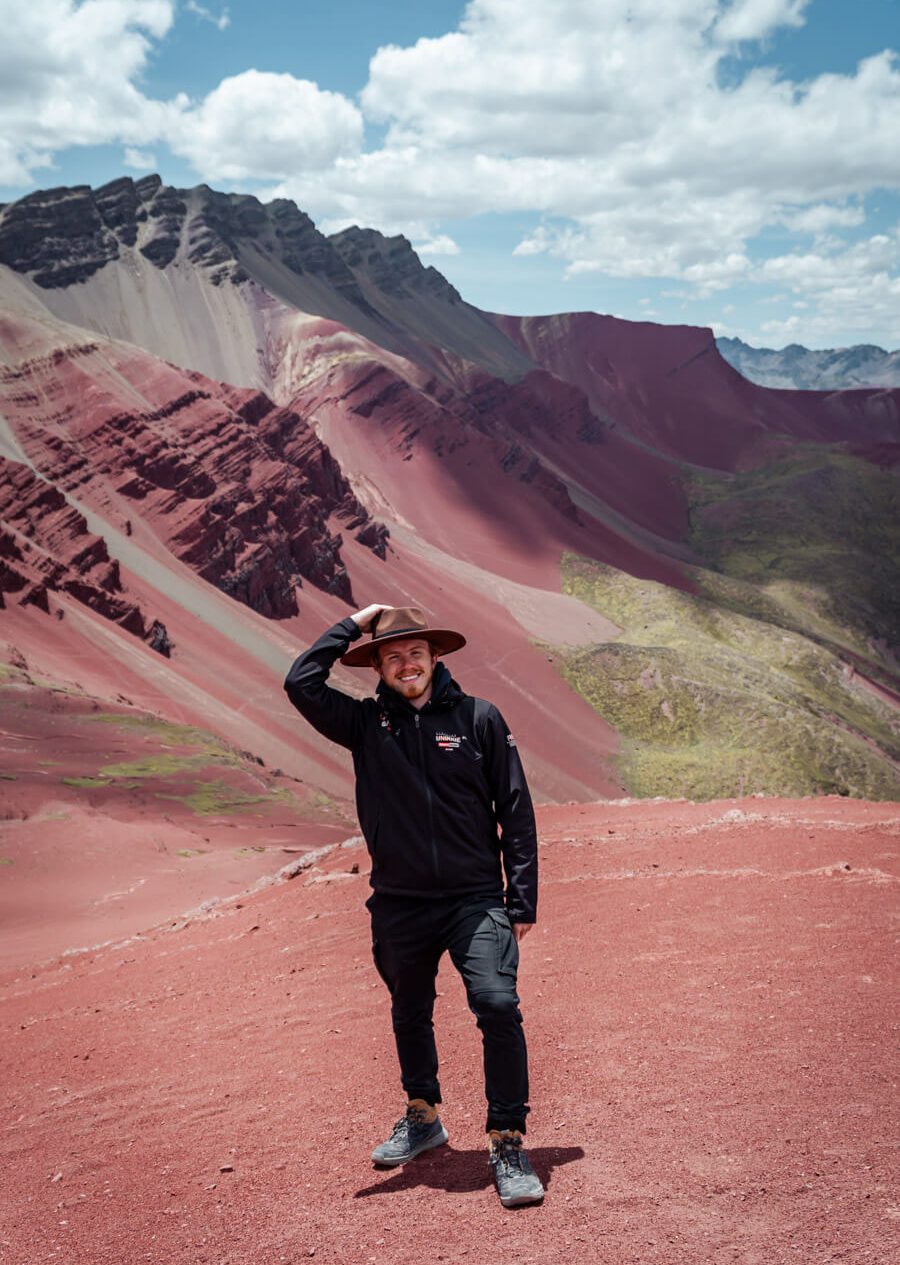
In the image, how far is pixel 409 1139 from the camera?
5.35 m

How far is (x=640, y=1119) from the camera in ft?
17.9

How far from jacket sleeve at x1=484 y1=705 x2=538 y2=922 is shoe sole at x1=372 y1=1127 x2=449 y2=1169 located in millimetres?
1217

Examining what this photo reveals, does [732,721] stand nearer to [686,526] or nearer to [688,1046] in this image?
[688,1046]

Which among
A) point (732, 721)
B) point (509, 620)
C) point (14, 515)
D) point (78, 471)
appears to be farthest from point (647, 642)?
point (14, 515)

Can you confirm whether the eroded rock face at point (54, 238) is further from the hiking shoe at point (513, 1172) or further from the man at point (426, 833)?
the hiking shoe at point (513, 1172)

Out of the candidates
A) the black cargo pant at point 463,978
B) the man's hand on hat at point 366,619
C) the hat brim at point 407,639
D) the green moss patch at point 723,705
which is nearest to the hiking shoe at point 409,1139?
the black cargo pant at point 463,978

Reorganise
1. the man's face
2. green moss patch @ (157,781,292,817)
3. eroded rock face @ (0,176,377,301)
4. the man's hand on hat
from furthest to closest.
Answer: eroded rock face @ (0,176,377,301), green moss patch @ (157,781,292,817), the man's hand on hat, the man's face

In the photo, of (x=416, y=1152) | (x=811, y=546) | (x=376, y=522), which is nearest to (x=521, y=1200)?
(x=416, y=1152)

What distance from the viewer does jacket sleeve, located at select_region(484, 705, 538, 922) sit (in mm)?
5285

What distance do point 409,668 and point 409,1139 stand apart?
7.60ft

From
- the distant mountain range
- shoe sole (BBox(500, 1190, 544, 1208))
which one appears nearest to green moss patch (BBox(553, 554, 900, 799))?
the distant mountain range

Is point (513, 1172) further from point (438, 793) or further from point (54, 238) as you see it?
point (54, 238)

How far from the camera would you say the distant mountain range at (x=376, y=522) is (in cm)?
4131

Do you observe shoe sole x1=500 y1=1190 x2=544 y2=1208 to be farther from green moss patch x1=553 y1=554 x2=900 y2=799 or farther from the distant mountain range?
green moss patch x1=553 y1=554 x2=900 y2=799
